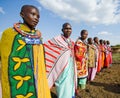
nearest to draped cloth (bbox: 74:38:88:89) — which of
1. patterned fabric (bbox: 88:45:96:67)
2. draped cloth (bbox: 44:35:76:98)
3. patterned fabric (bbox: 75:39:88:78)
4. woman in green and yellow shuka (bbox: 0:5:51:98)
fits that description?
patterned fabric (bbox: 75:39:88:78)

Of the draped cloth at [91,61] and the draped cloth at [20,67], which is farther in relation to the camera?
the draped cloth at [91,61]

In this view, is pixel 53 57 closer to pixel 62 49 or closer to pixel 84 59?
pixel 62 49

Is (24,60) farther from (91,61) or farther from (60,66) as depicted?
(91,61)

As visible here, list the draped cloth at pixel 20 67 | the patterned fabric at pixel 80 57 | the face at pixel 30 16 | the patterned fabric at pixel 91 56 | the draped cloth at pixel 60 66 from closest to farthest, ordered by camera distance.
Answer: the draped cloth at pixel 20 67 → the face at pixel 30 16 → the draped cloth at pixel 60 66 → the patterned fabric at pixel 80 57 → the patterned fabric at pixel 91 56

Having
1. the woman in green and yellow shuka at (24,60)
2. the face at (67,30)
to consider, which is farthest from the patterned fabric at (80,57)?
the woman in green and yellow shuka at (24,60)

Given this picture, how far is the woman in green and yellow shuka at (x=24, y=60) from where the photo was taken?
2855mm

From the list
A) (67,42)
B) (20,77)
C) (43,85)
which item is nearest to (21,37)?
(20,77)

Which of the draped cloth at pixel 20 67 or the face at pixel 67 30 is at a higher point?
the face at pixel 67 30

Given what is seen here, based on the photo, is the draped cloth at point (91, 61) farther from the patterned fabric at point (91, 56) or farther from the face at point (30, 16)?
the face at point (30, 16)

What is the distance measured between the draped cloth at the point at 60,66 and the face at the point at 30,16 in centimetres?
216

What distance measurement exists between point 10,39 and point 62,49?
259 centimetres

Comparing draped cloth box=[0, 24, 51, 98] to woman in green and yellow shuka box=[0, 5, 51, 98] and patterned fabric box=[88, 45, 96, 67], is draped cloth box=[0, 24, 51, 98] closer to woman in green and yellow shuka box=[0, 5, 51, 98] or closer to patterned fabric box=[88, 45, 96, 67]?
woman in green and yellow shuka box=[0, 5, 51, 98]

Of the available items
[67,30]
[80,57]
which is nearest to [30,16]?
[67,30]

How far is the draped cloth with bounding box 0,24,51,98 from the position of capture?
2852mm
